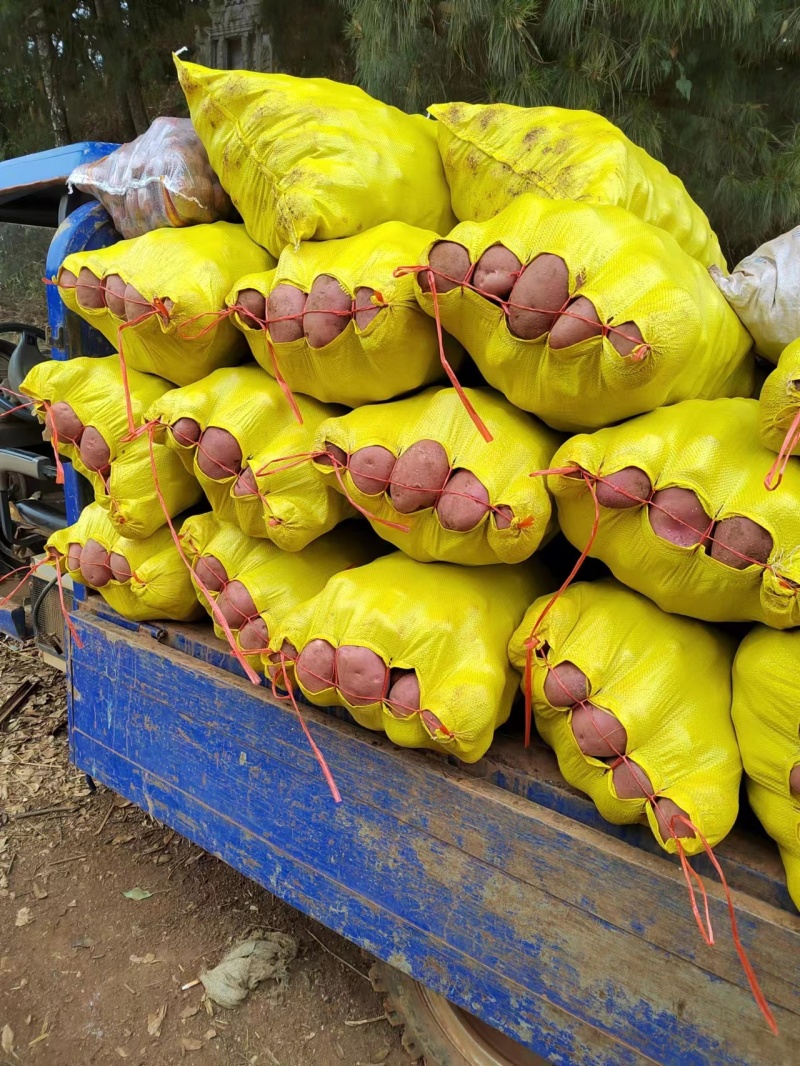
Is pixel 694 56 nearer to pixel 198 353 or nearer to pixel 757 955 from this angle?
pixel 198 353

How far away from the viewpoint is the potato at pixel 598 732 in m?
1.18

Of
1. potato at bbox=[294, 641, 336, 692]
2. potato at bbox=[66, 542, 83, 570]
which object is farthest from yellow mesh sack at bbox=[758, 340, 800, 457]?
potato at bbox=[66, 542, 83, 570]

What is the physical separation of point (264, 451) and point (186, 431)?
0.59ft

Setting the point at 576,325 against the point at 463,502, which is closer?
the point at 576,325

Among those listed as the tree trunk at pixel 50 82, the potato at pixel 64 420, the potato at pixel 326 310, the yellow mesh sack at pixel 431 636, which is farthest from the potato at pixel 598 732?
the tree trunk at pixel 50 82

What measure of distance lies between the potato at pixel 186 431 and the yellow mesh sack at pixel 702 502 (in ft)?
2.40

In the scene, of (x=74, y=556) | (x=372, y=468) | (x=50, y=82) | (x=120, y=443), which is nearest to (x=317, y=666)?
(x=372, y=468)

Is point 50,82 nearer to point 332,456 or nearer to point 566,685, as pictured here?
point 332,456

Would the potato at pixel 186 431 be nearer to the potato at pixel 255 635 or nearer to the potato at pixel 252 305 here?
the potato at pixel 252 305

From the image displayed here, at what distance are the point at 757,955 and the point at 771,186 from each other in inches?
122

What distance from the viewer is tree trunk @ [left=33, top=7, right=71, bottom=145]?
555cm

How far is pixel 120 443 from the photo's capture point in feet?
5.92

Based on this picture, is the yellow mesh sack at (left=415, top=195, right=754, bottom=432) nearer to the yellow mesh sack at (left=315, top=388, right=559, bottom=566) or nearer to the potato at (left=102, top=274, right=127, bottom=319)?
the yellow mesh sack at (left=315, top=388, right=559, bottom=566)

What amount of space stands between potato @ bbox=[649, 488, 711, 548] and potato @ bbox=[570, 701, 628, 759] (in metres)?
0.28
